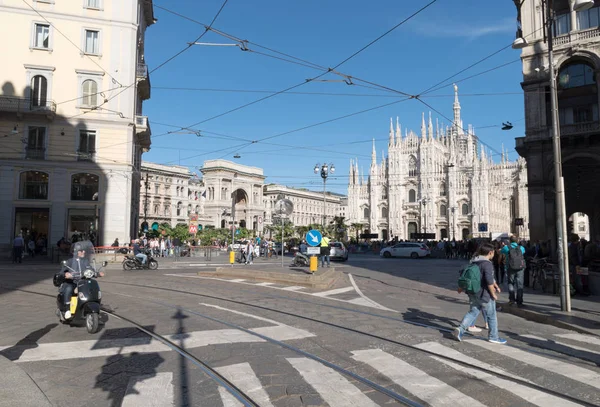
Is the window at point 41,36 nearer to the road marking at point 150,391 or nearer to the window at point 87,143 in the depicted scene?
the window at point 87,143

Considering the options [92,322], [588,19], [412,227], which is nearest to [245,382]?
[92,322]

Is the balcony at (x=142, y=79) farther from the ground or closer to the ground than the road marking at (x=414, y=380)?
farther from the ground

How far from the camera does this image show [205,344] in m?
6.12

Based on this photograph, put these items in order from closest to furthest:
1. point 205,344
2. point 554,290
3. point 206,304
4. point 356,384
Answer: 1. point 356,384
2. point 205,344
3. point 206,304
4. point 554,290

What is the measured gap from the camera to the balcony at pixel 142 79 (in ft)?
95.3

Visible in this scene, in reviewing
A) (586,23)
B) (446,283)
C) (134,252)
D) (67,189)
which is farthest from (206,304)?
(586,23)

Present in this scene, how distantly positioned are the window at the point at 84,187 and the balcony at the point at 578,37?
26886 mm

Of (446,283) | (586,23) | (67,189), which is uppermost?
(586,23)

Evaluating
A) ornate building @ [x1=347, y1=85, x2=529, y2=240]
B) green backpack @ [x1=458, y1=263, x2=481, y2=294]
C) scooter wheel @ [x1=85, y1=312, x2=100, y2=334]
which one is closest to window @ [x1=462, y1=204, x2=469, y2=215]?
ornate building @ [x1=347, y1=85, x2=529, y2=240]

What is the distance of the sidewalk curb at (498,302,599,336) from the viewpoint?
7421mm

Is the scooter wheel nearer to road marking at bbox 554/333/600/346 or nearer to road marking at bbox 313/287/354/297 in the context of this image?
road marking at bbox 313/287/354/297

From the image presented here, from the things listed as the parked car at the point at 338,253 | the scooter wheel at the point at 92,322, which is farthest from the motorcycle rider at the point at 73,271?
the parked car at the point at 338,253

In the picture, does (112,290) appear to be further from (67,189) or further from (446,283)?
(67,189)

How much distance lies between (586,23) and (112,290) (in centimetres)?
2576
